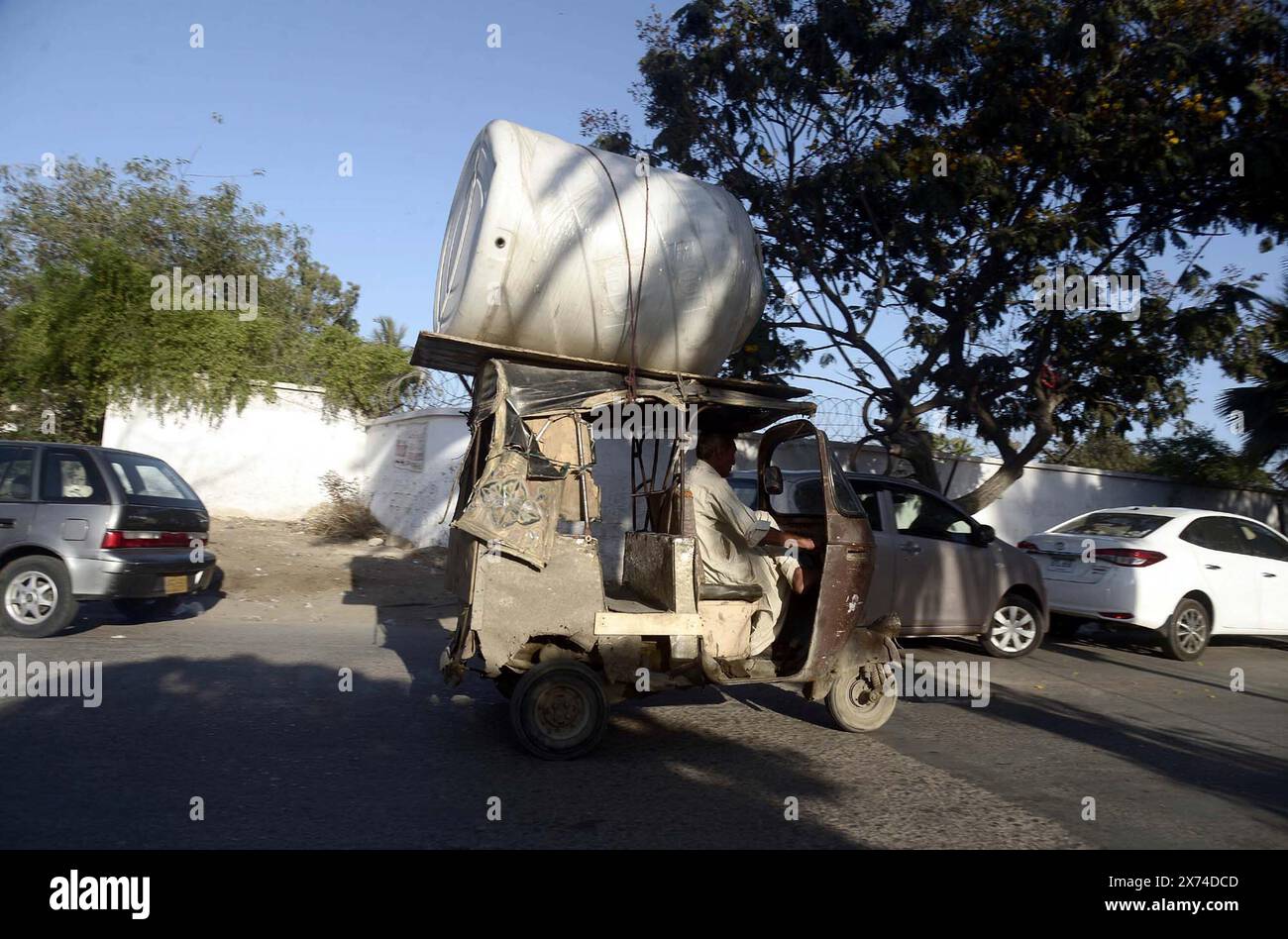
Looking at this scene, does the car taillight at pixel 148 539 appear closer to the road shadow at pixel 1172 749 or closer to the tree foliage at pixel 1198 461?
the road shadow at pixel 1172 749

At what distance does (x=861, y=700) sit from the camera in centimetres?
585

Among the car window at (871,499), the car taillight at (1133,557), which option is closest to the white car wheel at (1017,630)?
the car taillight at (1133,557)

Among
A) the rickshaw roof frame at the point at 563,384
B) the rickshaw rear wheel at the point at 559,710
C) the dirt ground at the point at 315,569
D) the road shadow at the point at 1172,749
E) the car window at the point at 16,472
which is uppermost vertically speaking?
the rickshaw roof frame at the point at 563,384

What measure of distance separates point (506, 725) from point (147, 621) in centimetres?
522

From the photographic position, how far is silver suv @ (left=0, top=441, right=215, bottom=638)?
24.7ft

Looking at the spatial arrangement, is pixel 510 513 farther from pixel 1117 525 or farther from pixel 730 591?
pixel 1117 525

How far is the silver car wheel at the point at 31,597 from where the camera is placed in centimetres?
752

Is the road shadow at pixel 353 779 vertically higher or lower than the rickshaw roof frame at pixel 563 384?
lower

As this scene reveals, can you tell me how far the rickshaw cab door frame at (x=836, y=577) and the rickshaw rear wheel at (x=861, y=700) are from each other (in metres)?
0.36

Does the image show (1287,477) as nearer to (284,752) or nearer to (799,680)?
(799,680)

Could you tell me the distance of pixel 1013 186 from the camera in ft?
37.8

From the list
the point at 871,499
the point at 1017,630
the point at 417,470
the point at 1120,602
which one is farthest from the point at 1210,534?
the point at 417,470

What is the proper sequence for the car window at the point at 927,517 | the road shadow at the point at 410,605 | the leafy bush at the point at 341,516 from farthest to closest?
the leafy bush at the point at 341,516
the car window at the point at 927,517
the road shadow at the point at 410,605

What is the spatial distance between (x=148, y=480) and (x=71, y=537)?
0.92 metres
